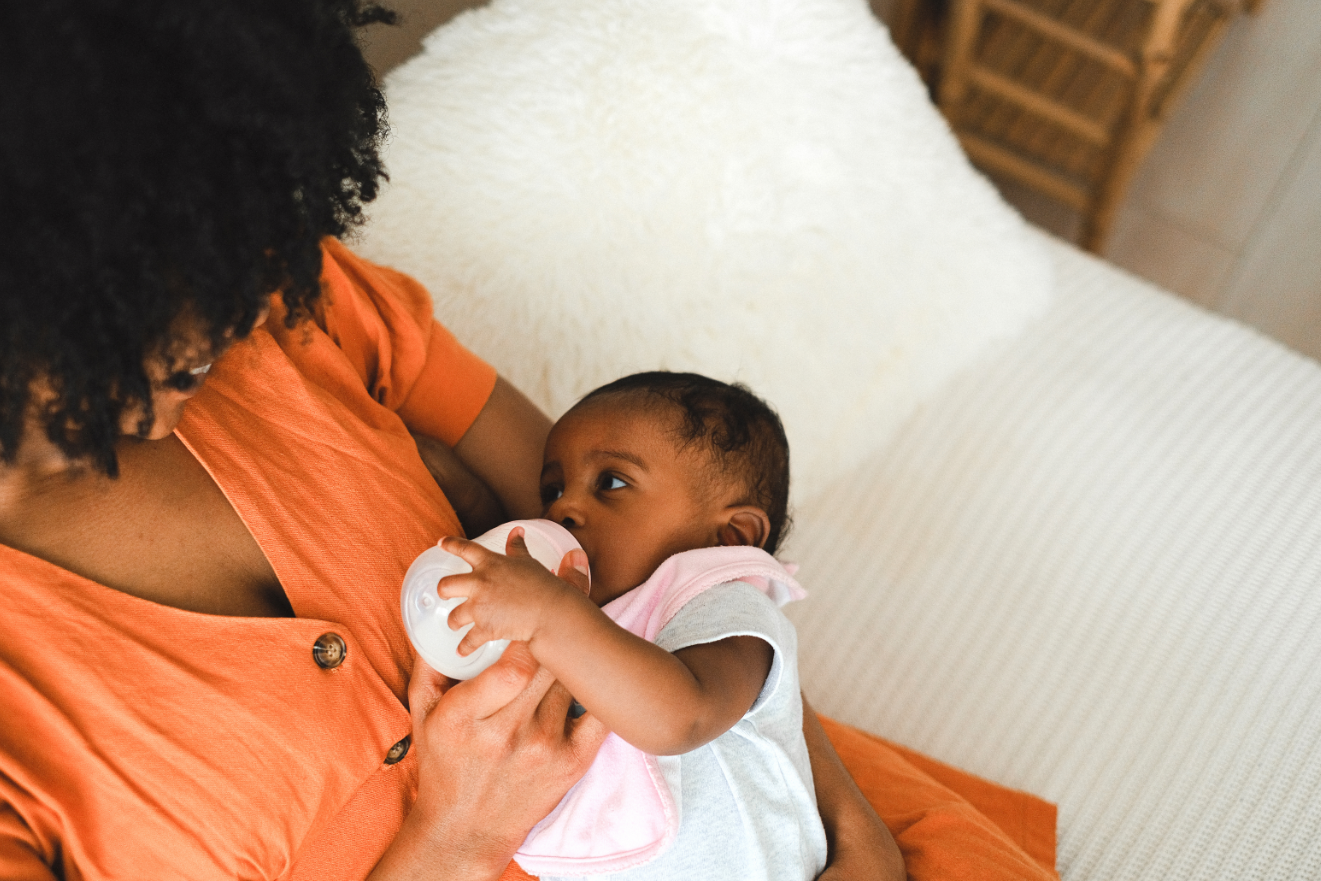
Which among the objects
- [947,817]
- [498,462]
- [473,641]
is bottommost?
[947,817]

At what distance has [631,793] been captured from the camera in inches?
33.1

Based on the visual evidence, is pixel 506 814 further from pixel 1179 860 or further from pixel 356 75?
pixel 1179 860

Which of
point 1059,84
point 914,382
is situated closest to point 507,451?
point 914,382

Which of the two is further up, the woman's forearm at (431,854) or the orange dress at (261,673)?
the orange dress at (261,673)

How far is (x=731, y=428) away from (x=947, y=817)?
18.8 inches

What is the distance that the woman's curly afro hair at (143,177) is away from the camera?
1.59 feet

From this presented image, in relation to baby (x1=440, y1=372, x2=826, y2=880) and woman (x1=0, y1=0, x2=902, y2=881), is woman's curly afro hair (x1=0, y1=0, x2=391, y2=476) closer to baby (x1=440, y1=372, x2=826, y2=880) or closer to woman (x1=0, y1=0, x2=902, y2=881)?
woman (x1=0, y1=0, x2=902, y2=881)

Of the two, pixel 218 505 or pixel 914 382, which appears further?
pixel 914 382

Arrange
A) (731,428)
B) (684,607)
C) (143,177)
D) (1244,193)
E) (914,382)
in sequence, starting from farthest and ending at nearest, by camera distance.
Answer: (1244,193) < (914,382) < (731,428) < (684,607) < (143,177)

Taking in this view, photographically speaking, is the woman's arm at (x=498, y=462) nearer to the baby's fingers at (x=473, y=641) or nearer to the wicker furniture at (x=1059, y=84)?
the baby's fingers at (x=473, y=641)

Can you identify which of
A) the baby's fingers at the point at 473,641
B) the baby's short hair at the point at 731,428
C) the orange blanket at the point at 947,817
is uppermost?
the baby's short hair at the point at 731,428

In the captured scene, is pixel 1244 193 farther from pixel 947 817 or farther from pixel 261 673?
pixel 261 673

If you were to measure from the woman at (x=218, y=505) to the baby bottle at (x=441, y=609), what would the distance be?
0.09 feet

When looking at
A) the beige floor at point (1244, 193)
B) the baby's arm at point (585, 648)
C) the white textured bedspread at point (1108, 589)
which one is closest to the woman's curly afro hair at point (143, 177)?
the baby's arm at point (585, 648)
